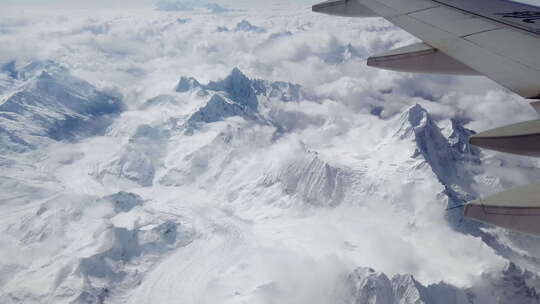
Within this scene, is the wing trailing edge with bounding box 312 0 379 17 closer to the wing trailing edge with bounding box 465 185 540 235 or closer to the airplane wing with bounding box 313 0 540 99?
the airplane wing with bounding box 313 0 540 99

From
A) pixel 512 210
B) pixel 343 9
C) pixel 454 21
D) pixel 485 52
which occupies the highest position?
pixel 343 9

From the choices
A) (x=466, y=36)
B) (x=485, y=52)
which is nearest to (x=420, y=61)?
(x=466, y=36)

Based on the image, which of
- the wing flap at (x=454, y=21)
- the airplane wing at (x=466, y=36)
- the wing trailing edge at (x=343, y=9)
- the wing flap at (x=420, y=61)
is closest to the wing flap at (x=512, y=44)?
the airplane wing at (x=466, y=36)

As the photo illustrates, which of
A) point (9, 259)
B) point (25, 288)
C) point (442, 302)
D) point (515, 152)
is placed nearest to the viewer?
point (515, 152)

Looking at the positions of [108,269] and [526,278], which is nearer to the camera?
[108,269]

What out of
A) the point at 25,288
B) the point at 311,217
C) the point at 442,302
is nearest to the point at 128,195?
the point at 25,288

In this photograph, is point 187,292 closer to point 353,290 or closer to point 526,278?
point 353,290

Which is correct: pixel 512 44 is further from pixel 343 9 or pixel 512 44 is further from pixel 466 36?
pixel 343 9

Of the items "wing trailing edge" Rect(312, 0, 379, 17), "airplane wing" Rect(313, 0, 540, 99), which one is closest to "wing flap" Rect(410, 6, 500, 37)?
"airplane wing" Rect(313, 0, 540, 99)
